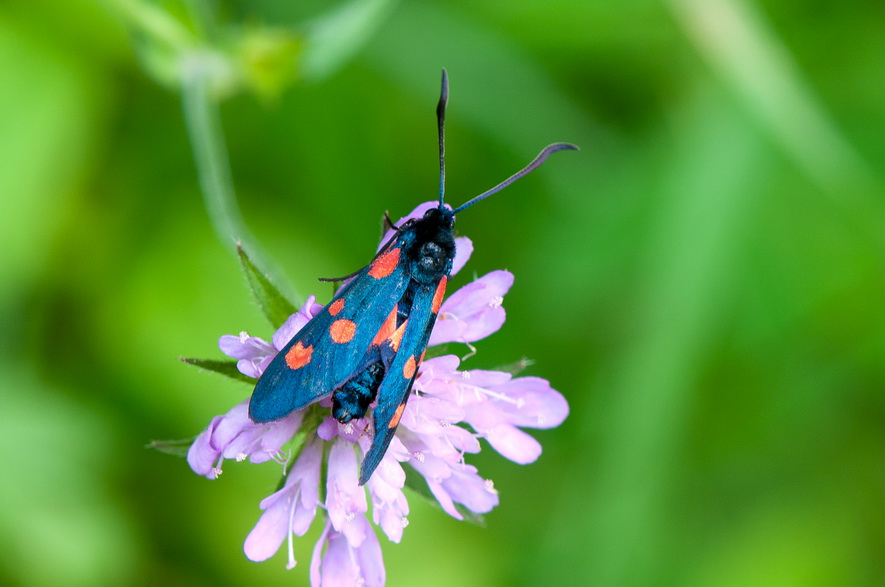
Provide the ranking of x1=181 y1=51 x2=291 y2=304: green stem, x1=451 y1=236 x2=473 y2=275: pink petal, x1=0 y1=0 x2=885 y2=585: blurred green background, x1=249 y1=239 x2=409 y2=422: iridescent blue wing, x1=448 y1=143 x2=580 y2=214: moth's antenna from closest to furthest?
x1=249 y1=239 x2=409 y2=422: iridescent blue wing, x1=448 y1=143 x2=580 y2=214: moth's antenna, x1=451 y1=236 x2=473 y2=275: pink petal, x1=181 y1=51 x2=291 y2=304: green stem, x1=0 y1=0 x2=885 y2=585: blurred green background

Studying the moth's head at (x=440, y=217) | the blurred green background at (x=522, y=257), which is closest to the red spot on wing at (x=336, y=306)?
the moth's head at (x=440, y=217)

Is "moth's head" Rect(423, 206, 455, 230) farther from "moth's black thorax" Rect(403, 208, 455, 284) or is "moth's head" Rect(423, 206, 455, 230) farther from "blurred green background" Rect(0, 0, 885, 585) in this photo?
"blurred green background" Rect(0, 0, 885, 585)

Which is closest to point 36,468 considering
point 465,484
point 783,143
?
point 465,484

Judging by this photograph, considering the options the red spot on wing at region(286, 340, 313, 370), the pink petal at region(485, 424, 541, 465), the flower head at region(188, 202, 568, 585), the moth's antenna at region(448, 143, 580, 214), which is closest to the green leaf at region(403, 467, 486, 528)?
the flower head at region(188, 202, 568, 585)

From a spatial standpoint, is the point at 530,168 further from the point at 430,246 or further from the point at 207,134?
the point at 207,134

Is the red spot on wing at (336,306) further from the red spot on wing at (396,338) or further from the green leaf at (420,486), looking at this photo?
the green leaf at (420,486)

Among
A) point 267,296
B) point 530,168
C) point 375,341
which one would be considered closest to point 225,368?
point 267,296

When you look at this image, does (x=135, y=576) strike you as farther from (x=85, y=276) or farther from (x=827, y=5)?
(x=827, y=5)
